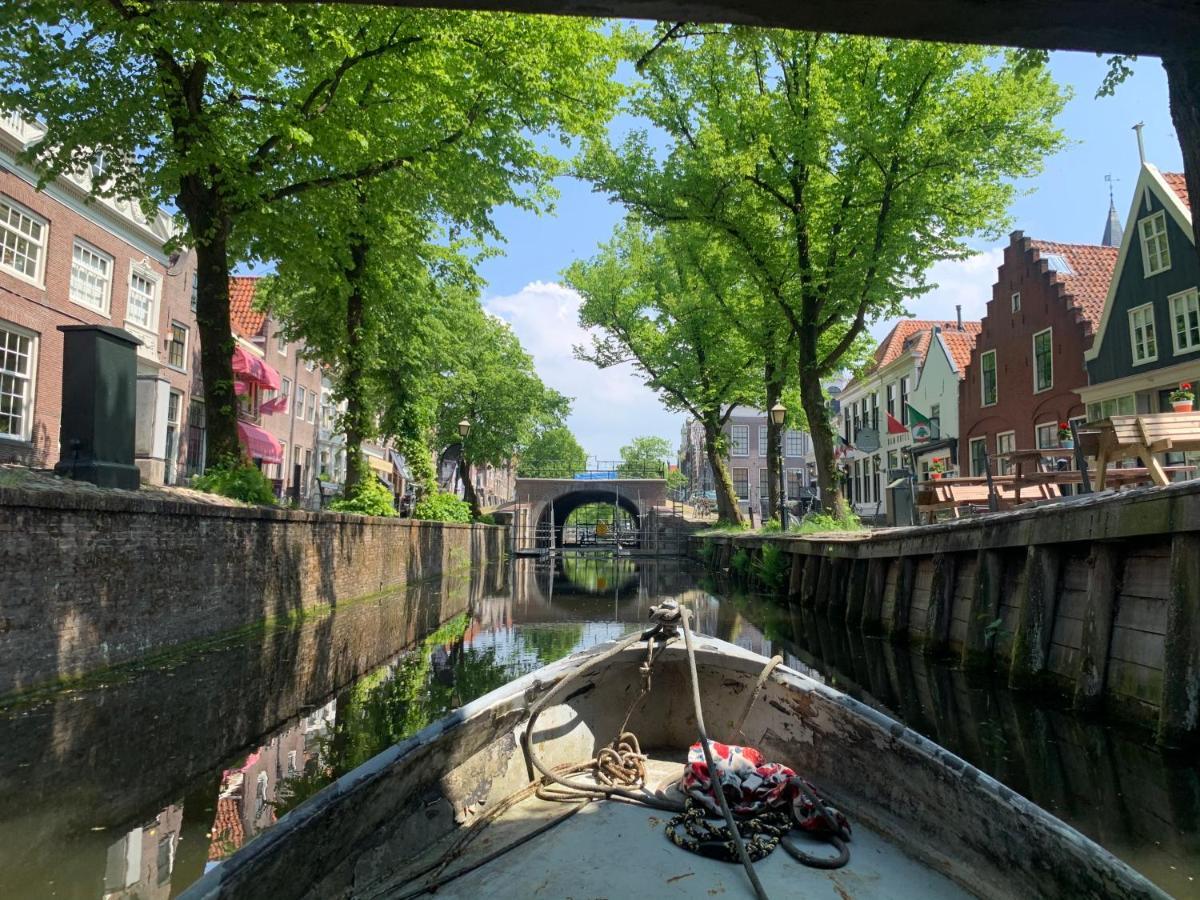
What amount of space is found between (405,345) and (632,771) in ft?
56.5

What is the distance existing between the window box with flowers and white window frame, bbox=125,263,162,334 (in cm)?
2252

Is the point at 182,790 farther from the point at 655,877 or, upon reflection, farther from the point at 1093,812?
the point at 1093,812

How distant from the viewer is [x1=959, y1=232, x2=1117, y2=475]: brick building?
22.4 m

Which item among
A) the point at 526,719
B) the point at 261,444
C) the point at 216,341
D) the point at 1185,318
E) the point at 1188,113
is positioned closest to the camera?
the point at 1188,113

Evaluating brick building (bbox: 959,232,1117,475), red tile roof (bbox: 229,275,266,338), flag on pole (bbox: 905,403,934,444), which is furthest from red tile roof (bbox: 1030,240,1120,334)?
red tile roof (bbox: 229,275,266,338)

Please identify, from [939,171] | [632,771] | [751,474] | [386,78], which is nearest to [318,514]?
[386,78]

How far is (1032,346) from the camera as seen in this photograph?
2402 centimetres

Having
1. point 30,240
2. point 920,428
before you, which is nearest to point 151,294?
point 30,240

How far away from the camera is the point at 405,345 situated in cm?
1998

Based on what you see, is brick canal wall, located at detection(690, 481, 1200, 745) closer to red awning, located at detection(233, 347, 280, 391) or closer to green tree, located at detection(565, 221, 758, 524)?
green tree, located at detection(565, 221, 758, 524)

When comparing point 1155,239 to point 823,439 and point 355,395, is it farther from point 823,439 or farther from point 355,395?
point 355,395

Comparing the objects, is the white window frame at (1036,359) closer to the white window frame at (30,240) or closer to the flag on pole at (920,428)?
the flag on pole at (920,428)

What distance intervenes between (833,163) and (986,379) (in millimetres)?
12365

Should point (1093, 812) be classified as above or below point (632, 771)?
below
